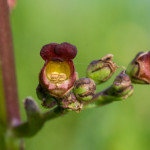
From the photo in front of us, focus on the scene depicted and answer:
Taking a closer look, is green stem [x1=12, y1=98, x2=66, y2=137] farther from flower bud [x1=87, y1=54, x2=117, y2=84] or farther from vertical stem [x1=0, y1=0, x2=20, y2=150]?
flower bud [x1=87, y1=54, x2=117, y2=84]

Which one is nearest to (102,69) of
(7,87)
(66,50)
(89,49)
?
(66,50)

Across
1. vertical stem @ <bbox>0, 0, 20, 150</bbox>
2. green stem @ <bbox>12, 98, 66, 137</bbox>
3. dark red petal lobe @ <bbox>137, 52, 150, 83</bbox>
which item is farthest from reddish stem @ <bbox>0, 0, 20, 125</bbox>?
dark red petal lobe @ <bbox>137, 52, 150, 83</bbox>

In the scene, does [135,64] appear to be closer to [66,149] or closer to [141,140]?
[141,140]

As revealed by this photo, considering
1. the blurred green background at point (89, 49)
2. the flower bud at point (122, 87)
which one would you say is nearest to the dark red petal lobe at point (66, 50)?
the flower bud at point (122, 87)

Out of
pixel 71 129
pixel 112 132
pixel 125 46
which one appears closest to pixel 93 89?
pixel 112 132

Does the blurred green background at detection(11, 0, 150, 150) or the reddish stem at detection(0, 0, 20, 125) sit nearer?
the reddish stem at detection(0, 0, 20, 125)

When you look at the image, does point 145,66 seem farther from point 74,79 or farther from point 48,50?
point 48,50
